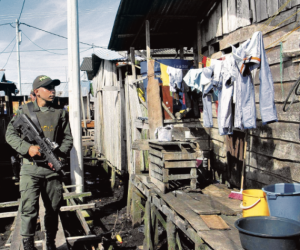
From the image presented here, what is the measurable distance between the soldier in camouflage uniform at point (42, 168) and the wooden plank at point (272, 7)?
3.51 m

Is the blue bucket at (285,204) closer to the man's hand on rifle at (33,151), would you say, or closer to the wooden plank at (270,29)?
the wooden plank at (270,29)

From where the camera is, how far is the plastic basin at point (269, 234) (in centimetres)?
262

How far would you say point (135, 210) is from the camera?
7.27 metres

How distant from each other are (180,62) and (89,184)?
18.7 feet

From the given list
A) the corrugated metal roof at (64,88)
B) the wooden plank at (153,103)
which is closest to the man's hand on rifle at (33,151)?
the wooden plank at (153,103)

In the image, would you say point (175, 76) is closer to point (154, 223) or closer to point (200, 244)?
point (154, 223)

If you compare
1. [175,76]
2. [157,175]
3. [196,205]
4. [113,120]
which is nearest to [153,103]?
[175,76]

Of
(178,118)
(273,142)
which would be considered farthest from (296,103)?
(178,118)

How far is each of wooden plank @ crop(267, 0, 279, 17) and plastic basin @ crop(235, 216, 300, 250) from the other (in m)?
3.36

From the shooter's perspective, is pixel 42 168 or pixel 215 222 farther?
pixel 42 168

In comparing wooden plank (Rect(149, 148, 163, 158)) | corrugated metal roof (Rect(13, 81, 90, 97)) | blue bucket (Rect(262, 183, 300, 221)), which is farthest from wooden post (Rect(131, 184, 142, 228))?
corrugated metal roof (Rect(13, 81, 90, 97))

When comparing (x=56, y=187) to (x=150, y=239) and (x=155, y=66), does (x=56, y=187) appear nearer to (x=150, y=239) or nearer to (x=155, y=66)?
(x=150, y=239)

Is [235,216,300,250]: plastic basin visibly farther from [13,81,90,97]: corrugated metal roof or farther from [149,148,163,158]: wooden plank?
[13,81,90,97]: corrugated metal roof

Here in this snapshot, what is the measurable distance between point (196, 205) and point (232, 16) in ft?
12.4
